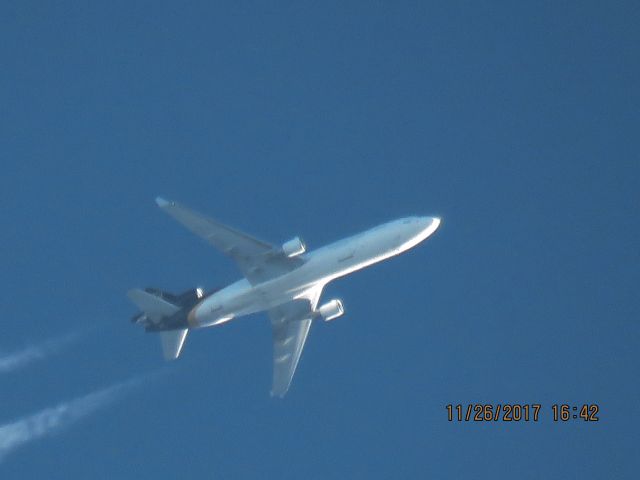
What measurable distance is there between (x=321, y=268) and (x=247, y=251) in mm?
5143

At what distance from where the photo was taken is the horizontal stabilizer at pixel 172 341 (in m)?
79.8

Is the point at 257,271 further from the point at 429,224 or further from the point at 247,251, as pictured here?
the point at 429,224

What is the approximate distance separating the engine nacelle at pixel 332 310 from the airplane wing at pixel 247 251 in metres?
5.34

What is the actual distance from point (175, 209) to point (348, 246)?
38.6 ft

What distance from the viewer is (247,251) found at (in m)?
76.8

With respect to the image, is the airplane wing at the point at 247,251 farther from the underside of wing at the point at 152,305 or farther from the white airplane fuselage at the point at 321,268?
the underside of wing at the point at 152,305

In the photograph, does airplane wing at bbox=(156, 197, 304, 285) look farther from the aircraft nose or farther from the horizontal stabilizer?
the aircraft nose

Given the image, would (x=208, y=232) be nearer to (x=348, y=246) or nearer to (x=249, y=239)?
(x=249, y=239)

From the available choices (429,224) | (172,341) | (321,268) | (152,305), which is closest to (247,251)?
(321,268)

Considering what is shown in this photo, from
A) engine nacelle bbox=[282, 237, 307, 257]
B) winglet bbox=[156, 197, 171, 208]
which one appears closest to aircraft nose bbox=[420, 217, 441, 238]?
engine nacelle bbox=[282, 237, 307, 257]

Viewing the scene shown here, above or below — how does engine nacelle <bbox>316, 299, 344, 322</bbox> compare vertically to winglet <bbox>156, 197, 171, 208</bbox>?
below

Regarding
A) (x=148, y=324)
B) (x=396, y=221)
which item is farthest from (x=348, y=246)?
(x=148, y=324)

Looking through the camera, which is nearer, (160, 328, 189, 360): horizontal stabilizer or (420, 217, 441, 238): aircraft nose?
(420, 217, 441, 238): aircraft nose

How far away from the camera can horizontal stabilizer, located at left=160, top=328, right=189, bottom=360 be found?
79812 millimetres
